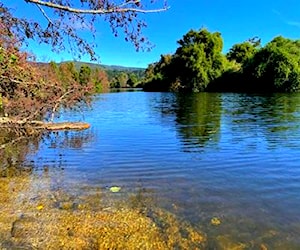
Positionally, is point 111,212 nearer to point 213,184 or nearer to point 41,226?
point 41,226

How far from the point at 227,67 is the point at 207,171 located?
63.2 meters

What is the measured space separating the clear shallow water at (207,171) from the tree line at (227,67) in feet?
135

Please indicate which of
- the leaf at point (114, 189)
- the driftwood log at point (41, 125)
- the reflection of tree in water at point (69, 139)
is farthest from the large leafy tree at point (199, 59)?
the leaf at point (114, 189)

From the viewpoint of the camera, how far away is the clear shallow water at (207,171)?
5.38 meters

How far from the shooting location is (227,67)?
2712 inches

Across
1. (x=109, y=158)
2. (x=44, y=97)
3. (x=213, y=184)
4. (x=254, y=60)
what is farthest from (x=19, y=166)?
(x=254, y=60)

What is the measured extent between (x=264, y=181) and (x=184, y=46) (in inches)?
2662

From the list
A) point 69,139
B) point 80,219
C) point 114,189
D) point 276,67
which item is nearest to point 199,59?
point 276,67

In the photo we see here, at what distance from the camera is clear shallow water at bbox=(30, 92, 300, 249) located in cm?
538

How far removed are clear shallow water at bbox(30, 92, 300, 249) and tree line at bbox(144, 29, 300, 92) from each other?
135 ft

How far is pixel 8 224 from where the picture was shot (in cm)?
521

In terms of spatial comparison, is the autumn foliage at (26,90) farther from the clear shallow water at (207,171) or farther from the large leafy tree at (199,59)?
the large leafy tree at (199,59)

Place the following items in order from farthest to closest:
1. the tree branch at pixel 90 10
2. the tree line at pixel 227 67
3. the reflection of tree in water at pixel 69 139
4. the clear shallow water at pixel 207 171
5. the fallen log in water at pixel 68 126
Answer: the tree line at pixel 227 67 < the fallen log in water at pixel 68 126 < the reflection of tree in water at pixel 69 139 < the clear shallow water at pixel 207 171 < the tree branch at pixel 90 10

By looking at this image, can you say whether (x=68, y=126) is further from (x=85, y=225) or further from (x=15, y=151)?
(x=85, y=225)
